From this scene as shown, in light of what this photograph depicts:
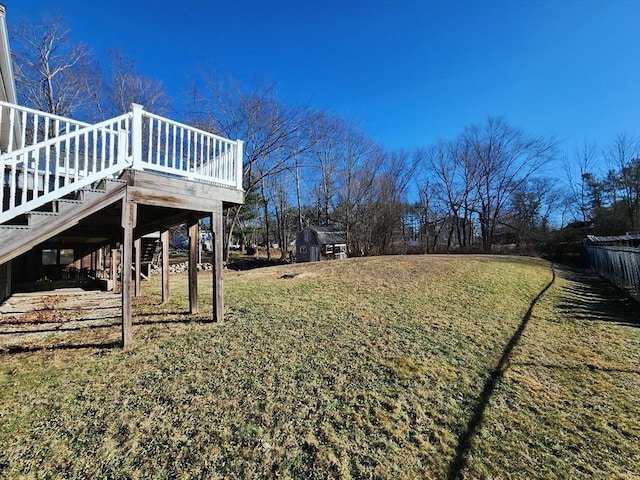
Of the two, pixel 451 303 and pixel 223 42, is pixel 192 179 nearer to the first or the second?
pixel 451 303

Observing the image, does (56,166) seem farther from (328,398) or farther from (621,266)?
(621,266)

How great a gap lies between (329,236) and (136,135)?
61.7 feet

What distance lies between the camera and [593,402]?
2857 mm

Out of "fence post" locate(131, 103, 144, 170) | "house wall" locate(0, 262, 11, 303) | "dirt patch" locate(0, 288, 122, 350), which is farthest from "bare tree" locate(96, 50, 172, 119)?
"fence post" locate(131, 103, 144, 170)

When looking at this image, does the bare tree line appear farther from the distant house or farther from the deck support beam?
the deck support beam

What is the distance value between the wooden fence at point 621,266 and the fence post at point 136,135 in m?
10.1

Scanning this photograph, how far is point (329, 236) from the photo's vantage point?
22.4m

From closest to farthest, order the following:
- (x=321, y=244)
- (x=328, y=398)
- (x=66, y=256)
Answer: (x=328, y=398)
(x=66, y=256)
(x=321, y=244)

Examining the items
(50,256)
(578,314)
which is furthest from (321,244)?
(578,314)

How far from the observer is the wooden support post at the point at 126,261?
380cm

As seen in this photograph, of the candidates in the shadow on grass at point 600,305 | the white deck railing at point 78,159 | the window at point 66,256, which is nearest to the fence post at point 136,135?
the white deck railing at point 78,159

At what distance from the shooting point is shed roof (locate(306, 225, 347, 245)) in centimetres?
2170

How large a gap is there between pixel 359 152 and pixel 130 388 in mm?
22575

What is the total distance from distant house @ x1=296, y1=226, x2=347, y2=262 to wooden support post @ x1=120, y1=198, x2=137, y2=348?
17584 millimetres
